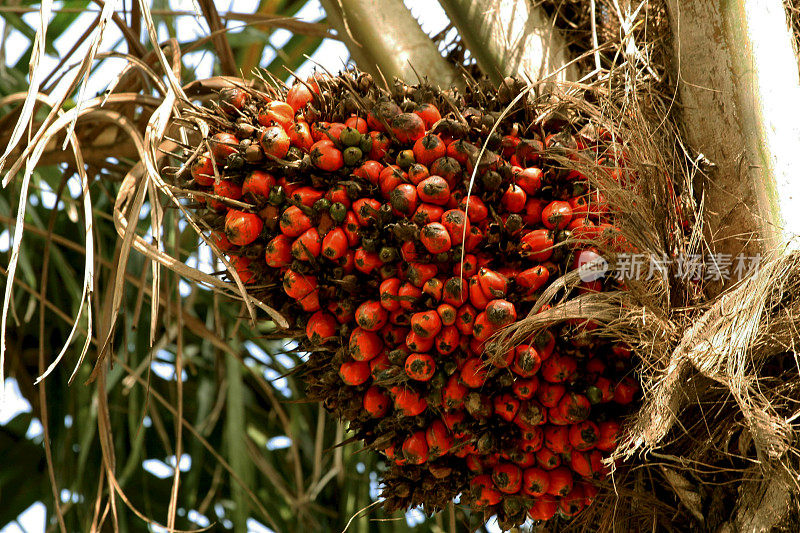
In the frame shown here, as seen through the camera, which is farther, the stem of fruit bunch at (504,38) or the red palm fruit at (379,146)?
the stem of fruit bunch at (504,38)

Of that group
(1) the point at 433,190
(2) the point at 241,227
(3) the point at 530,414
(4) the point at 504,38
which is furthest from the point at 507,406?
(4) the point at 504,38

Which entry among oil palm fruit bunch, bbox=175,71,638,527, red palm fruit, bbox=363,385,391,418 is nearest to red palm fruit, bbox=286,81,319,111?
oil palm fruit bunch, bbox=175,71,638,527

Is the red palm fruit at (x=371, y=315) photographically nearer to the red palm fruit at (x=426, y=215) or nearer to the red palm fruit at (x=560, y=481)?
the red palm fruit at (x=426, y=215)

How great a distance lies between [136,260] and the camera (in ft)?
6.26

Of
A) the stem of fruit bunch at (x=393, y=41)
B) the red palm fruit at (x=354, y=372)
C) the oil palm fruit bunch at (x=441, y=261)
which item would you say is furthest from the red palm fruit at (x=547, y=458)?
the stem of fruit bunch at (x=393, y=41)

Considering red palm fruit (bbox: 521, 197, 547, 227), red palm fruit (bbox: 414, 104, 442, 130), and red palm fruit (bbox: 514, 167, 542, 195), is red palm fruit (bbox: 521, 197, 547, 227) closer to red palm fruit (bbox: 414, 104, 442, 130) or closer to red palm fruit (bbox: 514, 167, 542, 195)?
red palm fruit (bbox: 514, 167, 542, 195)

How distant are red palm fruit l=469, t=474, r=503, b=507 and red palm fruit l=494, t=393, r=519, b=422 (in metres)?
0.09

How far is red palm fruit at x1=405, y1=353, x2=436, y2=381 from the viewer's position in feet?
2.97

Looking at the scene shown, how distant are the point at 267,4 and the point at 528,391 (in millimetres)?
1299

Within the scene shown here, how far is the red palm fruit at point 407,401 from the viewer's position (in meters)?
0.93

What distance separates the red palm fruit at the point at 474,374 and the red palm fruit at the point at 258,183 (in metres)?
0.29

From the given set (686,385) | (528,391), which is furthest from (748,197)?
(528,391)

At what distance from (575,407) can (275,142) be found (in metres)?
0.43

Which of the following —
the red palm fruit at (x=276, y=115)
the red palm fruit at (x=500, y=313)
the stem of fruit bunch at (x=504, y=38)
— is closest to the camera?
the red palm fruit at (x=500, y=313)
